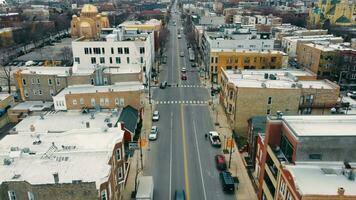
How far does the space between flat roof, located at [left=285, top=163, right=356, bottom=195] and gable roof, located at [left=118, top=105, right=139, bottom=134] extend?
99.1ft

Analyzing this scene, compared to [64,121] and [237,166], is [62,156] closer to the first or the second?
[64,121]

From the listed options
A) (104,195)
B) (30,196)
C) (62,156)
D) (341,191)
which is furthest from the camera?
(62,156)

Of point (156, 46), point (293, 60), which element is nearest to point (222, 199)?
point (293, 60)

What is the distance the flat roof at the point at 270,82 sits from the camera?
58316mm

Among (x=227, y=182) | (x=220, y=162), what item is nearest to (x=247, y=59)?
(x=220, y=162)

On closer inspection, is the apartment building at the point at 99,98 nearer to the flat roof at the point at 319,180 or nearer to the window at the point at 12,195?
the window at the point at 12,195

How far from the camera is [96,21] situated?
129375 millimetres

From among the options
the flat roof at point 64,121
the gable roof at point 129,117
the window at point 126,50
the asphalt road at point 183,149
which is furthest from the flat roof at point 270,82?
the window at point 126,50

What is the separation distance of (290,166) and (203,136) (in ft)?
91.9

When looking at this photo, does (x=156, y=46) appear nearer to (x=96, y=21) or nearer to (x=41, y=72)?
(x=96, y=21)

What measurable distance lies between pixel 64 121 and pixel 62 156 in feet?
65.0

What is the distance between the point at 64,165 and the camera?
3322 centimetres

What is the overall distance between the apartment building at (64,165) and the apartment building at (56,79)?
68.1ft

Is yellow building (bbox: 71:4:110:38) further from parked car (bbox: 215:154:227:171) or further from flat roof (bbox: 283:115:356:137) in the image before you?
flat roof (bbox: 283:115:356:137)
